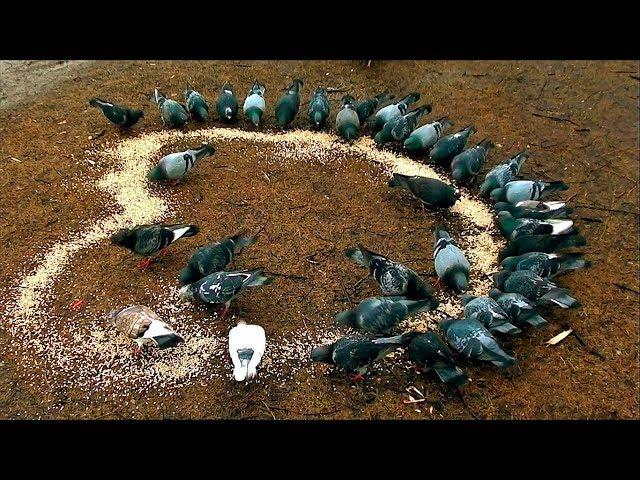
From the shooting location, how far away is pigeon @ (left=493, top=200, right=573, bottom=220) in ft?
19.6

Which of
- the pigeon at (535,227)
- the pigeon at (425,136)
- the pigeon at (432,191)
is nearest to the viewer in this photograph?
the pigeon at (535,227)

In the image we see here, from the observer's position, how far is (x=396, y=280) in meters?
5.05

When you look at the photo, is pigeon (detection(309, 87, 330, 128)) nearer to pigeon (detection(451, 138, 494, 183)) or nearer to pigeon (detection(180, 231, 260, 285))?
pigeon (detection(451, 138, 494, 183))

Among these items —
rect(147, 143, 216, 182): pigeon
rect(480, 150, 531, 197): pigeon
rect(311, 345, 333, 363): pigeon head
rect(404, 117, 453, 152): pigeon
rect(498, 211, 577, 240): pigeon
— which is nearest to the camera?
rect(311, 345, 333, 363): pigeon head

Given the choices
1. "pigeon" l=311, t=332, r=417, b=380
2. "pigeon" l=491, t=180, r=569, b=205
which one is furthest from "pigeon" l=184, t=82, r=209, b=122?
"pigeon" l=311, t=332, r=417, b=380

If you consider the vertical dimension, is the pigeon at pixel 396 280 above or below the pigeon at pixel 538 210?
below

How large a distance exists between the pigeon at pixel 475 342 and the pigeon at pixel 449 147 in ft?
9.72

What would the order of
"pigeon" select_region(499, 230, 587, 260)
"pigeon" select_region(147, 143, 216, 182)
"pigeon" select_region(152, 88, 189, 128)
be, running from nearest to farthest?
"pigeon" select_region(499, 230, 587, 260) → "pigeon" select_region(147, 143, 216, 182) → "pigeon" select_region(152, 88, 189, 128)

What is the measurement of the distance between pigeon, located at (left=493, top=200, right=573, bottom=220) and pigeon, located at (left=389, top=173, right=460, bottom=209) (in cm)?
63

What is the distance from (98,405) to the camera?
13.8ft

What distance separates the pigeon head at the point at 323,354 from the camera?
4.39 meters

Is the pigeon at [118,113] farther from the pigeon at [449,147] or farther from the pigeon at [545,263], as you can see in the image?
the pigeon at [545,263]

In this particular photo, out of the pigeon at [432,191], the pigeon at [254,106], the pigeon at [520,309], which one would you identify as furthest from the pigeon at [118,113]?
the pigeon at [520,309]

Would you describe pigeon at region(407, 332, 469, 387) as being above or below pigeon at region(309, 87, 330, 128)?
below
